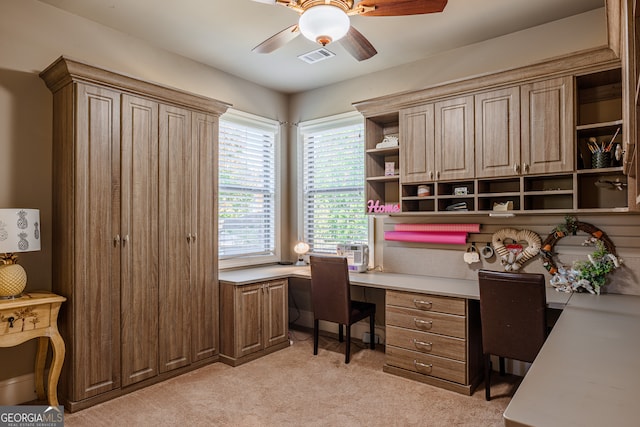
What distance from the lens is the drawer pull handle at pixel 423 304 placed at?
9.70 feet

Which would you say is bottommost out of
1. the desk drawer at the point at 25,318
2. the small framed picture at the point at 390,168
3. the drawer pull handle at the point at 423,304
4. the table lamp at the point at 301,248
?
the drawer pull handle at the point at 423,304

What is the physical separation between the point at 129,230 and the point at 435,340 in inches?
95.2

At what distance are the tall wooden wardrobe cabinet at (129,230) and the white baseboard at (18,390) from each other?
0.25 meters

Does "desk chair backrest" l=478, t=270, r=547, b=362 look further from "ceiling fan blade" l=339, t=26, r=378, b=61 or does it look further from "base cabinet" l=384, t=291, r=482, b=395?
"ceiling fan blade" l=339, t=26, r=378, b=61

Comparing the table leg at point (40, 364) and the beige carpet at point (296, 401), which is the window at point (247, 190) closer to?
the beige carpet at point (296, 401)

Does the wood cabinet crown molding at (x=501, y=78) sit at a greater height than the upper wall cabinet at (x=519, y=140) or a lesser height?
greater

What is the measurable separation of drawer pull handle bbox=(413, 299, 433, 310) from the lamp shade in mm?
2641

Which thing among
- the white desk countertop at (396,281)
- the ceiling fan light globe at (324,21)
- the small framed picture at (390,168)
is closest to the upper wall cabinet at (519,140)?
the small framed picture at (390,168)

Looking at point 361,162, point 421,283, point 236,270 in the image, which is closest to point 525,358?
point 421,283

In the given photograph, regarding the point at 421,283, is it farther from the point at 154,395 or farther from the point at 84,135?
the point at 84,135

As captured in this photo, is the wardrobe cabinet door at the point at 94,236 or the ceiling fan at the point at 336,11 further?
the wardrobe cabinet door at the point at 94,236

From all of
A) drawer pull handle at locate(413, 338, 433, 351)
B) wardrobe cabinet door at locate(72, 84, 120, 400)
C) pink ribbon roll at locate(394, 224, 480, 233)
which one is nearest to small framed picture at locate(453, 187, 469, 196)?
pink ribbon roll at locate(394, 224, 480, 233)

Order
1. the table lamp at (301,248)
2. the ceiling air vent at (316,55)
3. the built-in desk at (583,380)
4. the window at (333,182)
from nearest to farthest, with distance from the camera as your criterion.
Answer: the built-in desk at (583,380)
the ceiling air vent at (316,55)
the window at (333,182)
the table lamp at (301,248)

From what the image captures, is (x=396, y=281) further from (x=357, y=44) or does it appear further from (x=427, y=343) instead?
(x=357, y=44)
